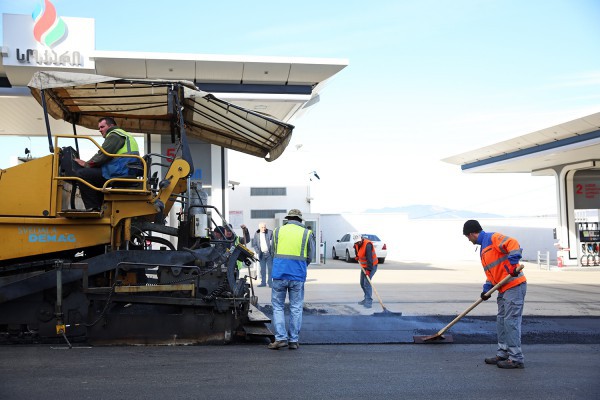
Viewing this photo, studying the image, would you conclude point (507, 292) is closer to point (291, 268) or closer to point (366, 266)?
point (291, 268)

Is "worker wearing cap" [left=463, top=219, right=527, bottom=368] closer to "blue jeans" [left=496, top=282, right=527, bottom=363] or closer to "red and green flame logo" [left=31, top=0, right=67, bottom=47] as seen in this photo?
"blue jeans" [left=496, top=282, right=527, bottom=363]

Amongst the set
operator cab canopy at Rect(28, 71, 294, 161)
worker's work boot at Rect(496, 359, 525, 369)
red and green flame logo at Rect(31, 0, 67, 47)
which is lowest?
worker's work boot at Rect(496, 359, 525, 369)

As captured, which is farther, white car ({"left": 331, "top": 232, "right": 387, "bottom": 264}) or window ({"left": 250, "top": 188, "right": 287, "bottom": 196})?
window ({"left": 250, "top": 188, "right": 287, "bottom": 196})

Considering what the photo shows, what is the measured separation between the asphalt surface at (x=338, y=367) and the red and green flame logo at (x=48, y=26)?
33.3 ft

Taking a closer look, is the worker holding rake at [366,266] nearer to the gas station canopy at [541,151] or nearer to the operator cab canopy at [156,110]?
the operator cab canopy at [156,110]

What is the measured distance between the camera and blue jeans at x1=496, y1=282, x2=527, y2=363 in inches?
259

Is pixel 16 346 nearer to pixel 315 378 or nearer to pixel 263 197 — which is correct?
pixel 315 378

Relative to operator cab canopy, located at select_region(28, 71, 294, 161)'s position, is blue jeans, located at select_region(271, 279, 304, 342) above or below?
below

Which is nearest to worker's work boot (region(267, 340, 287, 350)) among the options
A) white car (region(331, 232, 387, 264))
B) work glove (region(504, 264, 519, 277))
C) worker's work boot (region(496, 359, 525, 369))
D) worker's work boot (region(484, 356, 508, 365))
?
worker's work boot (region(484, 356, 508, 365))

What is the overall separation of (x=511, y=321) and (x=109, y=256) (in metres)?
4.48

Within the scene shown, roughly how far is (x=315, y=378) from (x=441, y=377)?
1.22 m

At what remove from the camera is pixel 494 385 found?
5773mm

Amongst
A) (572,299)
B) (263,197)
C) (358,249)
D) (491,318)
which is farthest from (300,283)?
(263,197)

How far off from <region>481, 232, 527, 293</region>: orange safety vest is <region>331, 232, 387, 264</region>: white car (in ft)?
70.0
